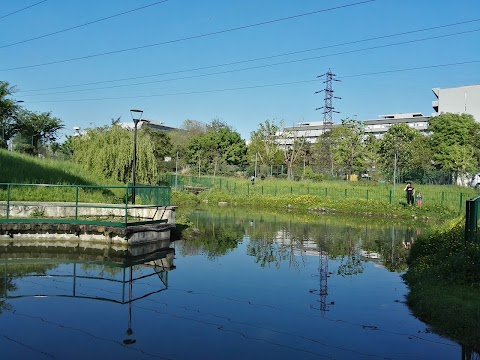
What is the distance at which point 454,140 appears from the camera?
55906mm

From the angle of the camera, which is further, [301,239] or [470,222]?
[301,239]

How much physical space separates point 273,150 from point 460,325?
55273 mm

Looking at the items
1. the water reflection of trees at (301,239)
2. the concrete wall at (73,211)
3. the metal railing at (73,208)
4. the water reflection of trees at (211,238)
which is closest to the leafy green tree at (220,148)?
the water reflection of trees at (301,239)

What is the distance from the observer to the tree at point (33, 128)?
4312 cm

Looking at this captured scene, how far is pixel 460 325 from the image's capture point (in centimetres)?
771

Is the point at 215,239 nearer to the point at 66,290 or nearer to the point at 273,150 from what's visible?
the point at 66,290

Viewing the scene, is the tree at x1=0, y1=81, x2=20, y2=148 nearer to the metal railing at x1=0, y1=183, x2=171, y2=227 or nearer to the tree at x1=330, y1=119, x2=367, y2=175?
the metal railing at x1=0, y1=183, x2=171, y2=227

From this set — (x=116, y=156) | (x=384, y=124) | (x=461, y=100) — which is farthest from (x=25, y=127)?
(x=384, y=124)

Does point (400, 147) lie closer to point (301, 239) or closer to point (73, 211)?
point (301, 239)

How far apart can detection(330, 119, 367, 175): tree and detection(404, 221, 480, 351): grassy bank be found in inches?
1671

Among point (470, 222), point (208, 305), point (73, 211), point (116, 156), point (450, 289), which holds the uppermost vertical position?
point (116, 156)

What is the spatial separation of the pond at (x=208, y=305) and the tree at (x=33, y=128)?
31.7 meters

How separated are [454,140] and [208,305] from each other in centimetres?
5379

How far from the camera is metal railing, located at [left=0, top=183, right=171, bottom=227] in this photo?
15.3 m
